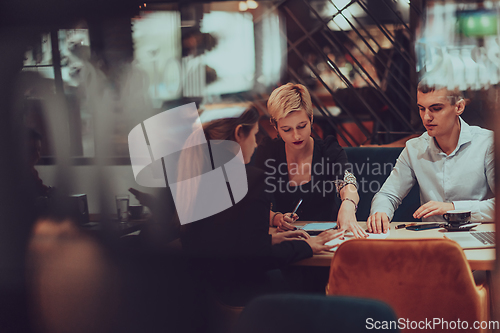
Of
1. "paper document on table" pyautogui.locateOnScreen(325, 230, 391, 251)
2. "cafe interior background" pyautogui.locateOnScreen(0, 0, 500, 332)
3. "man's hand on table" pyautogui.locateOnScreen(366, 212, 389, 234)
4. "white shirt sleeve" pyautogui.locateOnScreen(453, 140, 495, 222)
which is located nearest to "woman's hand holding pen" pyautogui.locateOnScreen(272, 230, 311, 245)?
"paper document on table" pyautogui.locateOnScreen(325, 230, 391, 251)

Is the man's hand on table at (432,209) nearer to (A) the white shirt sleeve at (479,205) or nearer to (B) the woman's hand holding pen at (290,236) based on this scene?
(A) the white shirt sleeve at (479,205)

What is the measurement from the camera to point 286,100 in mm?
1836

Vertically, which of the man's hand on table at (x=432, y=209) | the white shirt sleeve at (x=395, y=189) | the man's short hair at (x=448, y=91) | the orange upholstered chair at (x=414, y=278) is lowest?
the orange upholstered chair at (x=414, y=278)

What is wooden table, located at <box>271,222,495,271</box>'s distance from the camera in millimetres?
1357

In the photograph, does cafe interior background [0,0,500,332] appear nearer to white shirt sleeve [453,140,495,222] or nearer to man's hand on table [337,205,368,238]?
white shirt sleeve [453,140,495,222]

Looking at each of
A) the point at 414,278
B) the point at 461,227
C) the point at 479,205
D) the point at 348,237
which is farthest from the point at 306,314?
the point at 479,205

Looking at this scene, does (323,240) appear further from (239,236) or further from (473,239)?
(473,239)

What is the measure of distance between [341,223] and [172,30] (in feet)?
3.93

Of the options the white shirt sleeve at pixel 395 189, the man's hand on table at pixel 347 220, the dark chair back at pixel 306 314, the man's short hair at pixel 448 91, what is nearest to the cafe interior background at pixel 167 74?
the man's short hair at pixel 448 91

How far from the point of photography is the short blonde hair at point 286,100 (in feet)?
5.97

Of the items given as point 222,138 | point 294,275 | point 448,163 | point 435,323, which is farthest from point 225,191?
point 448,163

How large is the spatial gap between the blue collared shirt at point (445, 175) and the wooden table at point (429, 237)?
118 millimetres

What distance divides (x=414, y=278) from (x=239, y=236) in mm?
728

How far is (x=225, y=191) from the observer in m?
1.75
